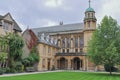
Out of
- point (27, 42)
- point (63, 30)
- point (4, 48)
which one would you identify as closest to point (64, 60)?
point (63, 30)

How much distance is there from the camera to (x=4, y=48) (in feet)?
123

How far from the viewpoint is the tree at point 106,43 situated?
37344 millimetres

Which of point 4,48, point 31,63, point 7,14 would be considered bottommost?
point 31,63

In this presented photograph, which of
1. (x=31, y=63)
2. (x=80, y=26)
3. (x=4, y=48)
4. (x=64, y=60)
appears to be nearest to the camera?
(x=4, y=48)

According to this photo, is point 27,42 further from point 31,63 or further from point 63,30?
point 63,30

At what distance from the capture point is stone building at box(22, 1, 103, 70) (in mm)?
60112

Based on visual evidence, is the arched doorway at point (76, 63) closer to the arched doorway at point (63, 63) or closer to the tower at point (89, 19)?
the arched doorway at point (63, 63)

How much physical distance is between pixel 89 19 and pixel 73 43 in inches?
403

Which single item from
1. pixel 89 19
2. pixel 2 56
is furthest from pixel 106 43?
pixel 89 19

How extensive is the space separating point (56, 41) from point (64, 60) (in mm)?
7938

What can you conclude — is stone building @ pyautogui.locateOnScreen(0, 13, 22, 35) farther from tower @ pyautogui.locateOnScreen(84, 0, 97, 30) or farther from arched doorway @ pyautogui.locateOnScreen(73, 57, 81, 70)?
arched doorway @ pyautogui.locateOnScreen(73, 57, 81, 70)

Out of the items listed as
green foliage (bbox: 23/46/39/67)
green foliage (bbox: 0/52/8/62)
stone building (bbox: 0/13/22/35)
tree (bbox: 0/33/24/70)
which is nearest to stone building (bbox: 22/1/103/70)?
green foliage (bbox: 23/46/39/67)

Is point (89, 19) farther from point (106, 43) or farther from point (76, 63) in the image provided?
point (106, 43)

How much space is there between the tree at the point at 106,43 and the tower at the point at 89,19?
21.2 metres
